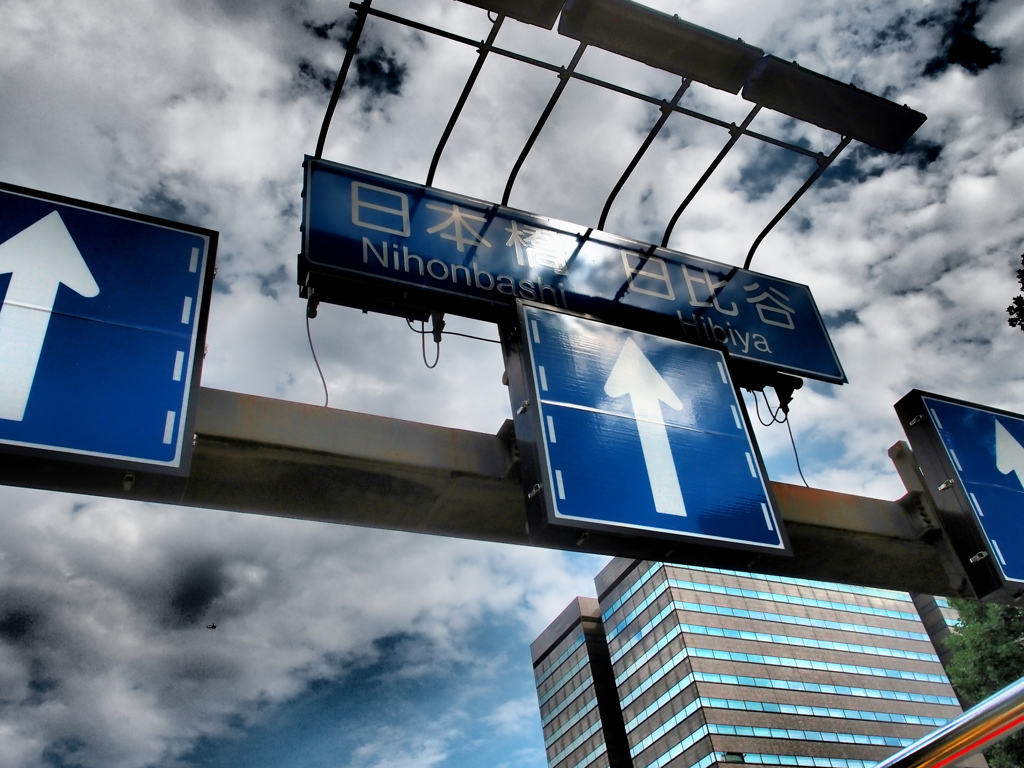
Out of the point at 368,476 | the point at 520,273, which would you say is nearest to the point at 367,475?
the point at 368,476

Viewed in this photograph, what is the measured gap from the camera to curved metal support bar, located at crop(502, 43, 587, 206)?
21.4 feet

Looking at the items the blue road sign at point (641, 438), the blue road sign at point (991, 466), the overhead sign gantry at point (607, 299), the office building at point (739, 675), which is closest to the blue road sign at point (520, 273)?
the overhead sign gantry at point (607, 299)

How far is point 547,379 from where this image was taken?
18.8 ft

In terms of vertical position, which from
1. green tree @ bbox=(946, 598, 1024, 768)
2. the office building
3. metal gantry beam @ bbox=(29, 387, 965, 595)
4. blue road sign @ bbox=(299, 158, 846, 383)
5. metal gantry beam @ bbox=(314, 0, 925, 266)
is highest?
the office building

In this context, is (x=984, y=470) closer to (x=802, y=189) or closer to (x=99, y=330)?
A: (x=802, y=189)

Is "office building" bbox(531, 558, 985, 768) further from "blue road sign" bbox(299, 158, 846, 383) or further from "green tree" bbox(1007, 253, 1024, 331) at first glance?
"blue road sign" bbox(299, 158, 846, 383)

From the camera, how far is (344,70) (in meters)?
6.27

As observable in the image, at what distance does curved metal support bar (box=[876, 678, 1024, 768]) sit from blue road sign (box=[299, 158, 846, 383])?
4.65 metres

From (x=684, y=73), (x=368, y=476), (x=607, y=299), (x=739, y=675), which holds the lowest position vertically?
(x=368, y=476)

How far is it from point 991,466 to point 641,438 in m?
3.77

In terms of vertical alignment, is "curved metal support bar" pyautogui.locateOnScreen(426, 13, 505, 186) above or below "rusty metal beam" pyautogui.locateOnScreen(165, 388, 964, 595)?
above

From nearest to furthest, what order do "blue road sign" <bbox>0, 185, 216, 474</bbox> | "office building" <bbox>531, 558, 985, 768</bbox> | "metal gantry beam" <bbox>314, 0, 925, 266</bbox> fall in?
"blue road sign" <bbox>0, 185, 216, 474</bbox> → "metal gantry beam" <bbox>314, 0, 925, 266</bbox> → "office building" <bbox>531, 558, 985, 768</bbox>

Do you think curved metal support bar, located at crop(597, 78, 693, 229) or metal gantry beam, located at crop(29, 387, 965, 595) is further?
curved metal support bar, located at crop(597, 78, 693, 229)

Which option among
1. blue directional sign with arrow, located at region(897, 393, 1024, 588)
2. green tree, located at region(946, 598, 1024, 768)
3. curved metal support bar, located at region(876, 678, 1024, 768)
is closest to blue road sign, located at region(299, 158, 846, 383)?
blue directional sign with arrow, located at region(897, 393, 1024, 588)
